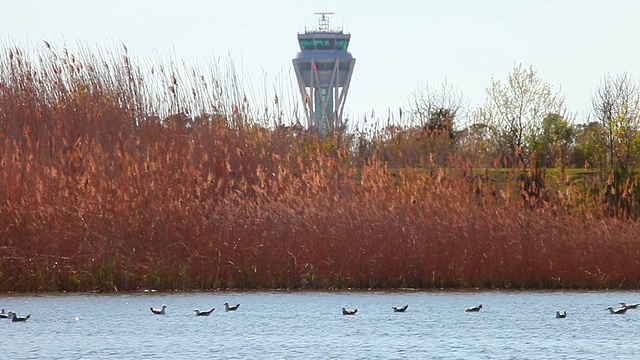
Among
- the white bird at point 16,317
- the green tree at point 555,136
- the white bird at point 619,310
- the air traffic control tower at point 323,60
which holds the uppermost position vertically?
the air traffic control tower at point 323,60

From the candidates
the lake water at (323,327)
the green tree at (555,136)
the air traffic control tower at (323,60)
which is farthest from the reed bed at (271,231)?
the air traffic control tower at (323,60)

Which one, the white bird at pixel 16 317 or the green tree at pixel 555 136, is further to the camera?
the green tree at pixel 555 136

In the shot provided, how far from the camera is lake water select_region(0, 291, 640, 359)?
1433cm

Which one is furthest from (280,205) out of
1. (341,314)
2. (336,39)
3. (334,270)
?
(336,39)

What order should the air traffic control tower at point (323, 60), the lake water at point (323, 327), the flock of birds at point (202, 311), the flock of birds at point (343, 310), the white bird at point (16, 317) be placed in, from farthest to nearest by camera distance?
the air traffic control tower at point (323, 60)
the flock of birds at point (202, 311)
the flock of birds at point (343, 310)
the white bird at point (16, 317)
the lake water at point (323, 327)

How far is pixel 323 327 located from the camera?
16.3 metres

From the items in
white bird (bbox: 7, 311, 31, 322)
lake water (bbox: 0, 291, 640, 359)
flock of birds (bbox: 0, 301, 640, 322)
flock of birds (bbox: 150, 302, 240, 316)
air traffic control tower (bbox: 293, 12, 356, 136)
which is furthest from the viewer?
air traffic control tower (bbox: 293, 12, 356, 136)

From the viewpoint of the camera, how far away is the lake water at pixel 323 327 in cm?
1433

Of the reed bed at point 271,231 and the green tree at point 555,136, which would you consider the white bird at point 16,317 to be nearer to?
the reed bed at point 271,231

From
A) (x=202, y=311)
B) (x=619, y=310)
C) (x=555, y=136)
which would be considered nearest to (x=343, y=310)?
(x=202, y=311)

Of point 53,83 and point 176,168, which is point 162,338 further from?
point 53,83

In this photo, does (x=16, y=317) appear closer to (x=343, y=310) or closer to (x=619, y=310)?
(x=343, y=310)

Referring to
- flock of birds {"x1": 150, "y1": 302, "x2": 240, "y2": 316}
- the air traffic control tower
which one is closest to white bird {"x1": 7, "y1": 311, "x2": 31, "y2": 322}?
flock of birds {"x1": 150, "y1": 302, "x2": 240, "y2": 316}

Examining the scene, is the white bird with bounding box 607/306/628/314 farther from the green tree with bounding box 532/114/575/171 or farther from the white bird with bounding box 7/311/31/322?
the green tree with bounding box 532/114/575/171
